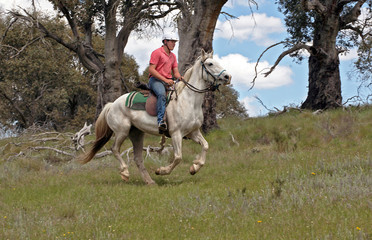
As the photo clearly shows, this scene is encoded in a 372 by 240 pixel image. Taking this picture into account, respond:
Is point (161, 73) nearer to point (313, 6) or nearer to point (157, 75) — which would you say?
point (157, 75)

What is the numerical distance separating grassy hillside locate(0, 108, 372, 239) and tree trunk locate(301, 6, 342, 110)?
684cm

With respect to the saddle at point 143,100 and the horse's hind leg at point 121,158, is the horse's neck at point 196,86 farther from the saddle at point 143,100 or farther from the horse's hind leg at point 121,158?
the horse's hind leg at point 121,158

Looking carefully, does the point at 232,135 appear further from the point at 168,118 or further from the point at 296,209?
the point at 296,209

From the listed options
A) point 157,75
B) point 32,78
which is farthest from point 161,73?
point 32,78

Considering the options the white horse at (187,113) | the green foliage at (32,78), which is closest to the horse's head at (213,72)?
the white horse at (187,113)

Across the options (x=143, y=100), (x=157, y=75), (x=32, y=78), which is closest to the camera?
(x=157, y=75)

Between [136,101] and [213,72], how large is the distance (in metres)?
2.02

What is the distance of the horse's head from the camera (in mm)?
8164

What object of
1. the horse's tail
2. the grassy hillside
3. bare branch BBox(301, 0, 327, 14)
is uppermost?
bare branch BBox(301, 0, 327, 14)

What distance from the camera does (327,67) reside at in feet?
65.4

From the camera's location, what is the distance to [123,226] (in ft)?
18.6

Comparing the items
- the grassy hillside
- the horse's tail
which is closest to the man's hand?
the horse's tail

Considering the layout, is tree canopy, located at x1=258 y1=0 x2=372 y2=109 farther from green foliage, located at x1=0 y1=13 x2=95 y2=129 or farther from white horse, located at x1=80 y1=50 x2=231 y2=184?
green foliage, located at x1=0 y1=13 x2=95 y2=129

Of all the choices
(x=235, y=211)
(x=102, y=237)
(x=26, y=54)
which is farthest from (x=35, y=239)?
(x=26, y=54)
